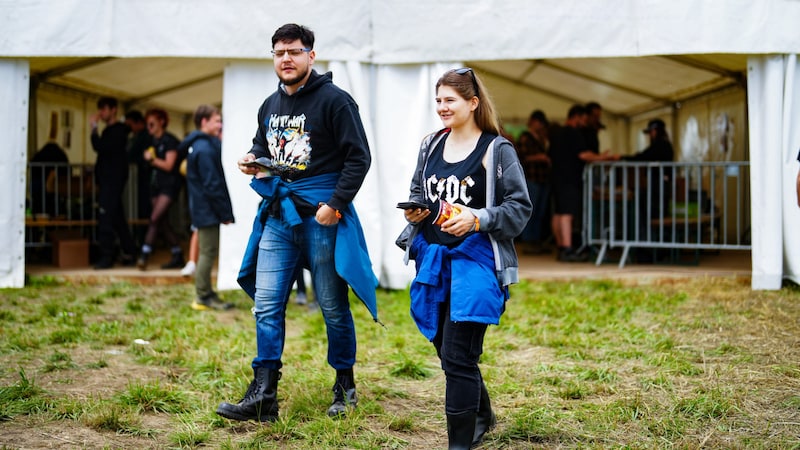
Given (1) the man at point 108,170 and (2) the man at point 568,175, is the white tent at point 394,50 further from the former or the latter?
(2) the man at point 568,175

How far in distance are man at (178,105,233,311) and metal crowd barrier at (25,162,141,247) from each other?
3.38 m

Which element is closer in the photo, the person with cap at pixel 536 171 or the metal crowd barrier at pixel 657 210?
the metal crowd barrier at pixel 657 210

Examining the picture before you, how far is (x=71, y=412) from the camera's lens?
434cm

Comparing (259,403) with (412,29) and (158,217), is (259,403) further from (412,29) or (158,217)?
(158,217)

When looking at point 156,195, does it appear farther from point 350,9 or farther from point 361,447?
point 361,447

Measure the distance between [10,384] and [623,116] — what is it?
1216 cm

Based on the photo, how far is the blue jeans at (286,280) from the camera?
421 centimetres

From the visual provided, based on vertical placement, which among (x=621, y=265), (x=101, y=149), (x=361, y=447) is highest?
(x=101, y=149)

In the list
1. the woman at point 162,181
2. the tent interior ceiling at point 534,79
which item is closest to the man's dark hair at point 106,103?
the woman at point 162,181

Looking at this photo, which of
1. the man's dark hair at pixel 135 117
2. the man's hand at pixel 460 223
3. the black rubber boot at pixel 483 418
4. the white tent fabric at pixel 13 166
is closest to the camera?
the man's hand at pixel 460 223

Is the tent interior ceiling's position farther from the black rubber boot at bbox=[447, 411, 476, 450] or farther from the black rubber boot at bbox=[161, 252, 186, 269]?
the black rubber boot at bbox=[447, 411, 476, 450]

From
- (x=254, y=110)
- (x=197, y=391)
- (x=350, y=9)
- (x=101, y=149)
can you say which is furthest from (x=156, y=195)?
(x=197, y=391)

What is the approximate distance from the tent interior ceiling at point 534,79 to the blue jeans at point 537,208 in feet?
5.38

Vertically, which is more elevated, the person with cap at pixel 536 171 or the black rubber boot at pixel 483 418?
the person with cap at pixel 536 171
